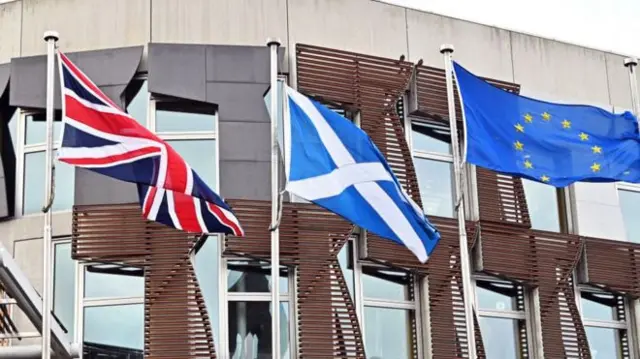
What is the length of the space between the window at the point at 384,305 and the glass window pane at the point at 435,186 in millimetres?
1334

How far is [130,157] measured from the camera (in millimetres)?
14078

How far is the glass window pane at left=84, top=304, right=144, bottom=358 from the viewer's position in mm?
16984

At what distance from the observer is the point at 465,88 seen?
16.2 meters

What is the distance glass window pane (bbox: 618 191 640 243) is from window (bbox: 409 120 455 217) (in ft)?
12.1

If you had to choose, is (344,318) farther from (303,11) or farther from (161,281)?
(303,11)

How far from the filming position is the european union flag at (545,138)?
1602 cm

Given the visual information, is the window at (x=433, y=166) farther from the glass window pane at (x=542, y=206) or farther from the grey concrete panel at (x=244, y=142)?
the grey concrete panel at (x=244, y=142)

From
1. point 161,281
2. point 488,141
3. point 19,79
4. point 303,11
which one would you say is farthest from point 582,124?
point 19,79

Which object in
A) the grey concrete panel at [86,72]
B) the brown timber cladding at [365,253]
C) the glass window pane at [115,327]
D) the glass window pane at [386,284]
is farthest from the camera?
the glass window pane at [386,284]

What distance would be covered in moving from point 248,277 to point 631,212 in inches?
302

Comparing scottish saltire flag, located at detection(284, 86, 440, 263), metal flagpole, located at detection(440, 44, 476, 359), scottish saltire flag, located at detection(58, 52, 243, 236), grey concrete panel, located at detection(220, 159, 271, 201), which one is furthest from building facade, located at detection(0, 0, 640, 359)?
scottish saltire flag, located at detection(284, 86, 440, 263)

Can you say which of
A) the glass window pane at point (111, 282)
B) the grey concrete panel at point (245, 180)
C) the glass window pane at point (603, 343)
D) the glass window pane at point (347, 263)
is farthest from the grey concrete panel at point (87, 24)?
the glass window pane at point (603, 343)

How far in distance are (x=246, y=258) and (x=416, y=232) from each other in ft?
10.1

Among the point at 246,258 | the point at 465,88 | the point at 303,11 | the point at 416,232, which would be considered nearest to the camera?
the point at 416,232
